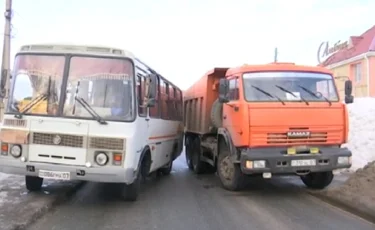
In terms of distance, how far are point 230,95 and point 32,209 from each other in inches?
198

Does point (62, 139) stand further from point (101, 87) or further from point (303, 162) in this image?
point (303, 162)

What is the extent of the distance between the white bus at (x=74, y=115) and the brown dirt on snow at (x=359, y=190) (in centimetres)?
417

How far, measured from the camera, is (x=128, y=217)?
26.1ft

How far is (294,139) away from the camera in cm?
1003

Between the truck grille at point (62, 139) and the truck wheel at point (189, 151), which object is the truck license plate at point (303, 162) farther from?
the truck wheel at point (189, 151)

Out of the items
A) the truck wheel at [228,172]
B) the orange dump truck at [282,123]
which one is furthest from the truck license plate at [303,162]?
the truck wheel at [228,172]

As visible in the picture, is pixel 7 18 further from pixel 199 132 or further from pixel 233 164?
pixel 233 164

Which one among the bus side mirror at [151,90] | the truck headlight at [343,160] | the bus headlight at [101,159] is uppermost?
the bus side mirror at [151,90]

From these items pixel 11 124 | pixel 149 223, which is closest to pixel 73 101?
pixel 11 124

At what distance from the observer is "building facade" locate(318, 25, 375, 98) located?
3044 centimetres

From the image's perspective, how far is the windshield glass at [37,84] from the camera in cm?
855

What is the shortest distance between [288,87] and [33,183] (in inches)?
223

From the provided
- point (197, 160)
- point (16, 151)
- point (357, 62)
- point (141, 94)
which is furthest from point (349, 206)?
point (357, 62)

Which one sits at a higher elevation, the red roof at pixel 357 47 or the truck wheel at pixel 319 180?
the red roof at pixel 357 47
